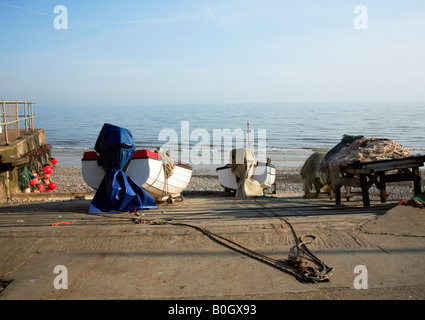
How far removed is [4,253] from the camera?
5.36 metres

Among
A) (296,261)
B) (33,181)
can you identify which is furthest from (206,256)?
(33,181)

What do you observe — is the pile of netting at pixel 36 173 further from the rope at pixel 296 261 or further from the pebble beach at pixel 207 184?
the rope at pixel 296 261

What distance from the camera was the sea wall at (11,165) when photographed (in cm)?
1139

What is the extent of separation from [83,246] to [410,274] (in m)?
4.16

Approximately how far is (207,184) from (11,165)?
10269mm

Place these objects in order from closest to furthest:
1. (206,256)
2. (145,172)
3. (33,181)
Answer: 1. (206,256)
2. (145,172)
3. (33,181)

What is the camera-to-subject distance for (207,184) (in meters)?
20.1

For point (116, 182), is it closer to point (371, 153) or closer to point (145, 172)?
point (145, 172)

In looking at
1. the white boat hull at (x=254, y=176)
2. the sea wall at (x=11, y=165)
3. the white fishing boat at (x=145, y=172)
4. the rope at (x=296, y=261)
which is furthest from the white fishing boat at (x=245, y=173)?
the rope at (x=296, y=261)

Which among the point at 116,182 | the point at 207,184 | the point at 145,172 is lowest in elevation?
the point at 207,184

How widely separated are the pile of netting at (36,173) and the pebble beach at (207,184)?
144cm

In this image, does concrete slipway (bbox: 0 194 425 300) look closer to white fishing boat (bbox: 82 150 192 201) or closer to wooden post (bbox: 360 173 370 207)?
wooden post (bbox: 360 173 370 207)

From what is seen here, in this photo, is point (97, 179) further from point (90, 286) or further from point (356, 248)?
point (356, 248)
